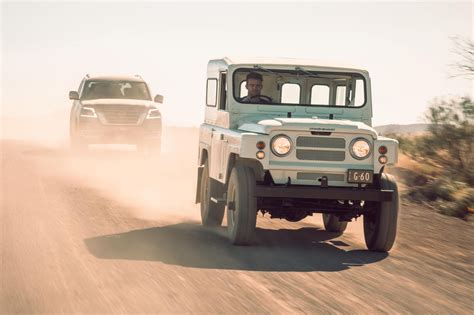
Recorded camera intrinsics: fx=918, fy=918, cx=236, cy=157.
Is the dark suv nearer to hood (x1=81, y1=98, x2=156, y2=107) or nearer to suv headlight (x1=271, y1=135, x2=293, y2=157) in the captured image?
hood (x1=81, y1=98, x2=156, y2=107)

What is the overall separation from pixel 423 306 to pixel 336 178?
2928 mm

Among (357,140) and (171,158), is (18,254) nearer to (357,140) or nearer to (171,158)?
(357,140)

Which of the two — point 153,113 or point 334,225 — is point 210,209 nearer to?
point 334,225

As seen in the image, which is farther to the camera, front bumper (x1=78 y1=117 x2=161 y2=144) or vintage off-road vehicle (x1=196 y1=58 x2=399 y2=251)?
front bumper (x1=78 y1=117 x2=161 y2=144)

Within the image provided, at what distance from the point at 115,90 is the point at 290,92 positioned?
43.7 ft

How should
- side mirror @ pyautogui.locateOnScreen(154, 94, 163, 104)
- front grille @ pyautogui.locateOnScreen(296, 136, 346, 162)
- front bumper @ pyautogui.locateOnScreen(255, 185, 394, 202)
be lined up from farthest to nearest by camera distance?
side mirror @ pyautogui.locateOnScreen(154, 94, 163, 104)
front grille @ pyautogui.locateOnScreen(296, 136, 346, 162)
front bumper @ pyautogui.locateOnScreen(255, 185, 394, 202)

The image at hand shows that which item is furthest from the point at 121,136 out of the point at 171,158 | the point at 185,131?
the point at 185,131

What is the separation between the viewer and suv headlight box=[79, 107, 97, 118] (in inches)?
932

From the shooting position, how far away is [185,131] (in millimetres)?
44594

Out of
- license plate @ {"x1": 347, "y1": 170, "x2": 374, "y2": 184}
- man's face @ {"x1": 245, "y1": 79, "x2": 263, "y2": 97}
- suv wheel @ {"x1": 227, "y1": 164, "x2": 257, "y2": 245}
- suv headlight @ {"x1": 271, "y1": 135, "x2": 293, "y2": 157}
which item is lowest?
suv wheel @ {"x1": 227, "y1": 164, "x2": 257, "y2": 245}

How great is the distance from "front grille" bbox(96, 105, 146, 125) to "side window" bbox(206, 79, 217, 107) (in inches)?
439

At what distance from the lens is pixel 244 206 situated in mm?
9977

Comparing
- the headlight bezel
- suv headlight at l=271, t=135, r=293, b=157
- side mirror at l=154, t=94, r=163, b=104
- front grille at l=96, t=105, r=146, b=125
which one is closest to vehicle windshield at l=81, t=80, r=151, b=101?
front grille at l=96, t=105, r=146, b=125

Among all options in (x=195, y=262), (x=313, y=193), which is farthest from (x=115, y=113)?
(x=195, y=262)
